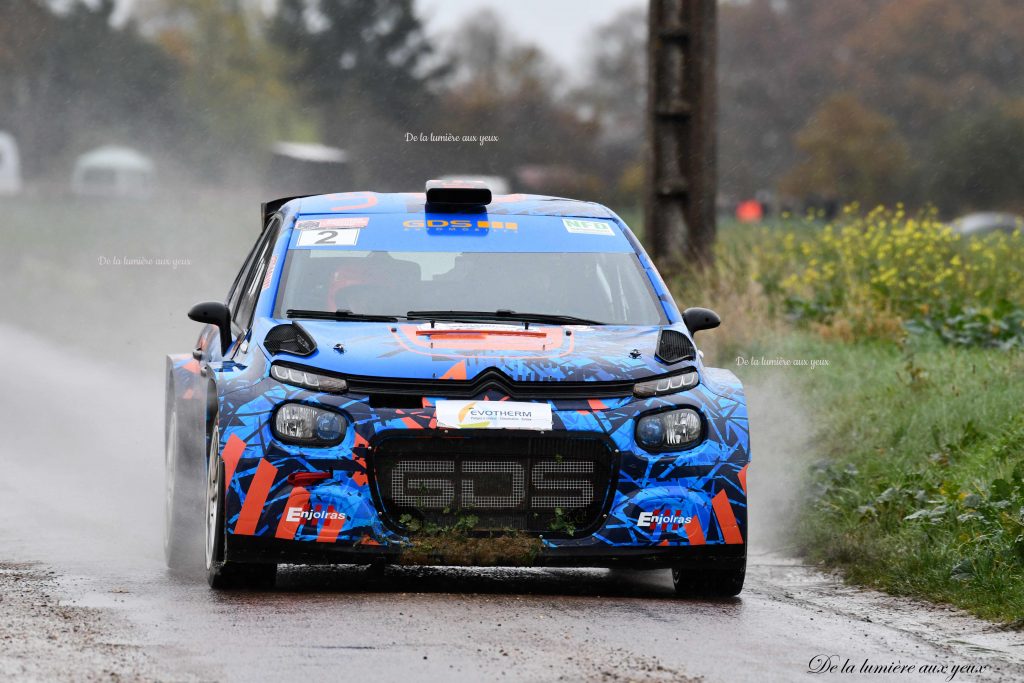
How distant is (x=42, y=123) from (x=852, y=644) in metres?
50.7

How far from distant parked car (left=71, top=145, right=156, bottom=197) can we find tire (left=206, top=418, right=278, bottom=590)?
117 ft

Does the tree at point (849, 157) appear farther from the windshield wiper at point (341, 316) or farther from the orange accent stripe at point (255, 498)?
the orange accent stripe at point (255, 498)

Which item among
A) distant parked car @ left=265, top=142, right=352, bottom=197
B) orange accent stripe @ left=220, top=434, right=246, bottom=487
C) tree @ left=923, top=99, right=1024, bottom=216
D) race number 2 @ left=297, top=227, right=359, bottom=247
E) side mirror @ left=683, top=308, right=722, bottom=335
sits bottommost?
orange accent stripe @ left=220, top=434, right=246, bottom=487

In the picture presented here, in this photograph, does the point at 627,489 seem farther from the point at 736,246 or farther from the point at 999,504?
the point at 736,246

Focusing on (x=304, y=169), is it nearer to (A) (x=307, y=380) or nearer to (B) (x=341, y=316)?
(B) (x=341, y=316)

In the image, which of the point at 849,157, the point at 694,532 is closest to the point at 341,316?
the point at 694,532

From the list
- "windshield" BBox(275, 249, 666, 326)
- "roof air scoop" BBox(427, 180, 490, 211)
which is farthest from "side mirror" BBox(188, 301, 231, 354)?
"roof air scoop" BBox(427, 180, 490, 211)

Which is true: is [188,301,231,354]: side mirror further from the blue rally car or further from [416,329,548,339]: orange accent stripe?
[416,329,548,339]: orange accent stripe

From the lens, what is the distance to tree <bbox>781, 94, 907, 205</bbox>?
72000 millimetres

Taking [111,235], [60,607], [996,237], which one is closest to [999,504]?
[60,607]

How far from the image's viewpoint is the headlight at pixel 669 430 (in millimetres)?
7609

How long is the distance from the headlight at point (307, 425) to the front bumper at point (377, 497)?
3 cm

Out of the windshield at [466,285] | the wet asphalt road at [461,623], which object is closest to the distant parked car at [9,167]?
the wet asphalt road at [461,623]

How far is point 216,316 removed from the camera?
337 inches
